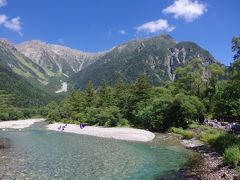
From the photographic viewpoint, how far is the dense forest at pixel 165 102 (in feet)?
252

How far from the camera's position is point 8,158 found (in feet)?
133

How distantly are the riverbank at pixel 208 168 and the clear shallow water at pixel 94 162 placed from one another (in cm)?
→ 137

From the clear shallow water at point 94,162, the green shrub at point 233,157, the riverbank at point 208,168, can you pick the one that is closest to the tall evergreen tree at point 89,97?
the clear shallow water at point 94,162

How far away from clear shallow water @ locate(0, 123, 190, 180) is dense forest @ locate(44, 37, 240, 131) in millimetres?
25707

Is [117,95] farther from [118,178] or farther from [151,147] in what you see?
[118,178]

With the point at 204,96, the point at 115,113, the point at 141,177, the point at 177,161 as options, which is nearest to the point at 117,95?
the point at 115,113

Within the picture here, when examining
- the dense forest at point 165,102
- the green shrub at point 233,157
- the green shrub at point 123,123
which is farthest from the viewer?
the green shrub at point 123,123

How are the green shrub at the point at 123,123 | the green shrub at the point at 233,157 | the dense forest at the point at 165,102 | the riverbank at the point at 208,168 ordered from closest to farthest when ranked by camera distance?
the riverbank at the point at 208,168 < the green shrub at the point at 233,157 < the dense forest at the point at 165,102 < the green shrub at the point at 123,123

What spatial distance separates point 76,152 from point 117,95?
67240 mm

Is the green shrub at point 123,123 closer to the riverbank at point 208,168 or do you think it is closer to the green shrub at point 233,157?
the riverbank at point 208,168

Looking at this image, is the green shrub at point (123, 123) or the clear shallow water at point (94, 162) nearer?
the clear shallow water at point (94, 162)

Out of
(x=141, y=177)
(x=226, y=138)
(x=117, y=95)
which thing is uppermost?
(x=117, y=95)

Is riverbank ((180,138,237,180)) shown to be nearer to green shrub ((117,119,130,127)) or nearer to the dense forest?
the dense forest

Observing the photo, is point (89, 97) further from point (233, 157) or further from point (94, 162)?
point (233, 157)
